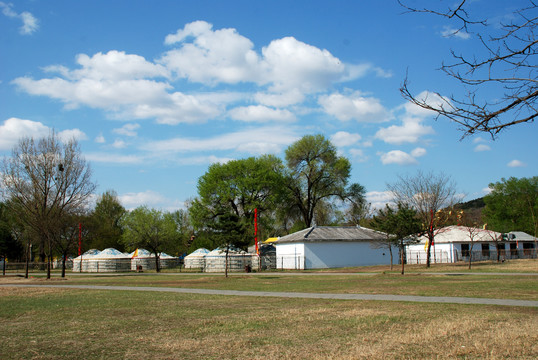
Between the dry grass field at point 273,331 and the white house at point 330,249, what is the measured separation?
3595 centimetres

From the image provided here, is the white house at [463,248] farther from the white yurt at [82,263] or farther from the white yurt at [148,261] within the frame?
the white yurt at [82,263]

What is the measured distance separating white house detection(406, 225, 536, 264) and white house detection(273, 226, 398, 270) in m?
5.36

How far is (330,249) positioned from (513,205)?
174 ft

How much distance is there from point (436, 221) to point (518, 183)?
185ft

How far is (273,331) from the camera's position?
10383mm

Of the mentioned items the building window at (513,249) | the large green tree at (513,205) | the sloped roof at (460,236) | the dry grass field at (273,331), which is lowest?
the building window at (513,249)

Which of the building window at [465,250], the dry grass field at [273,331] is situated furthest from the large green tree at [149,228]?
the dry grass field at [273,331]

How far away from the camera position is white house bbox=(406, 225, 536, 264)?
2283 inches

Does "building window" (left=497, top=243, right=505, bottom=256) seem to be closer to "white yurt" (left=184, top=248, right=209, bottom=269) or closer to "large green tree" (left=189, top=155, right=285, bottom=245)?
"large green tree" (left=189, top=155, right=285, bottom=245)

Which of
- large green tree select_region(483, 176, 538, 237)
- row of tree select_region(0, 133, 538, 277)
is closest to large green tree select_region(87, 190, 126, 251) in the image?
row of tree select_region(0, 133, 538, 277)

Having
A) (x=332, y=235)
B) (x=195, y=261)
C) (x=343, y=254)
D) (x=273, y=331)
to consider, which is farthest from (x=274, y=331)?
(x=195, y=261)

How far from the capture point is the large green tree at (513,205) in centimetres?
8662

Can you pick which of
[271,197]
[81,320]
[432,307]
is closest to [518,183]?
[271,197]

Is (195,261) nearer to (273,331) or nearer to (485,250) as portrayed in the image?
(485,250)
